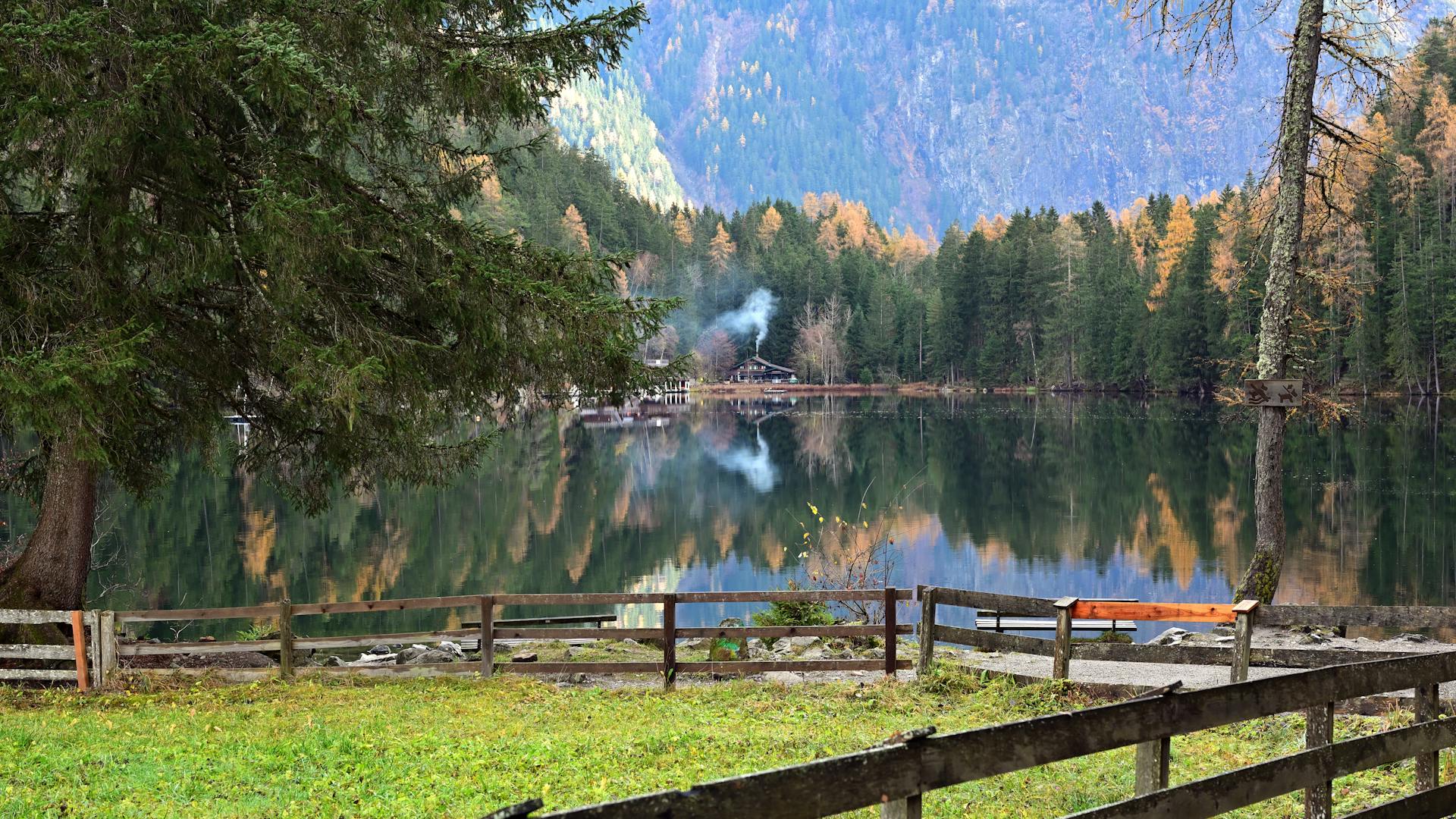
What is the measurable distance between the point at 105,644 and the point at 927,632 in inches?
339

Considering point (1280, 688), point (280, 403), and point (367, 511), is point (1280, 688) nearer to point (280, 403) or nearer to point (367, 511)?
point (280, 403)

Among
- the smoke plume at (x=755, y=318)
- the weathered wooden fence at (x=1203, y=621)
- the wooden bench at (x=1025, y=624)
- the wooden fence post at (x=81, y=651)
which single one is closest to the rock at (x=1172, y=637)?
the wooden bench at (x=1025, y=624)

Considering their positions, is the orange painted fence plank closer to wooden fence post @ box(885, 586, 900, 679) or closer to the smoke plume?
wooden fence post @ box(885, 586, 900, 679)

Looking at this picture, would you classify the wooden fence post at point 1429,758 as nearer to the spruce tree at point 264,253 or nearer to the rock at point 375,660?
the spruce tree at point 264,253

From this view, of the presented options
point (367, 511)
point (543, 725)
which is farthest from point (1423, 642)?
point (367, 511)

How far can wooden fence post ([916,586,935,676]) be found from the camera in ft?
39.7

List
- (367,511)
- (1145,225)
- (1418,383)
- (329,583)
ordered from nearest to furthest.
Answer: (329,583)
(367,511)
(1418,383)
(1145,225)

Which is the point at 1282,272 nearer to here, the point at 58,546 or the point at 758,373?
the point at 58,546

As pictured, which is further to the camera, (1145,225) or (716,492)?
(1145,225)

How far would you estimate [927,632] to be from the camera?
1231cm

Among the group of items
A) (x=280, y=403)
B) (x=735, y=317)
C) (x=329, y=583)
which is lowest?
(x=329, y=583)

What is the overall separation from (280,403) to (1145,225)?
129 meters

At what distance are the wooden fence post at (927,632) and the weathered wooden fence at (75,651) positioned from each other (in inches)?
332

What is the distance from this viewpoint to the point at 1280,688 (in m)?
4.84
